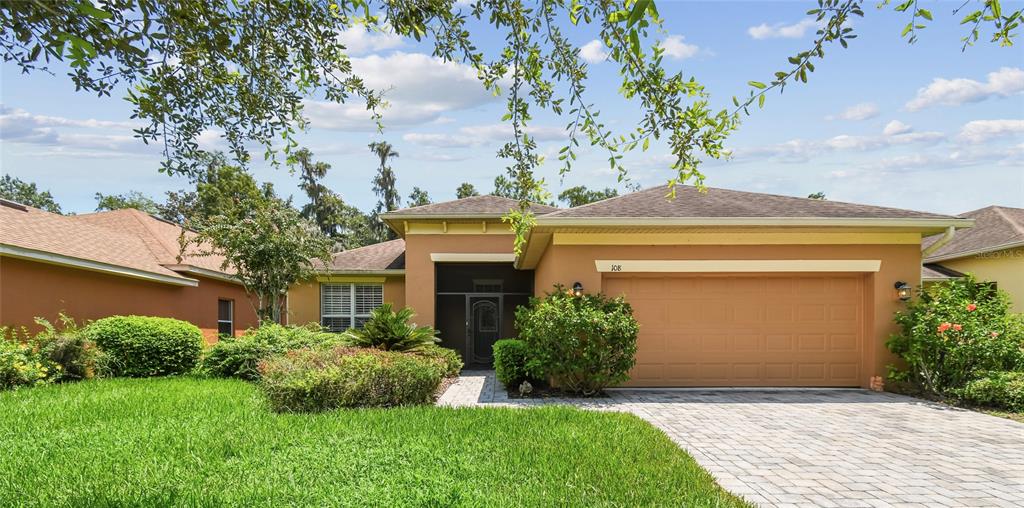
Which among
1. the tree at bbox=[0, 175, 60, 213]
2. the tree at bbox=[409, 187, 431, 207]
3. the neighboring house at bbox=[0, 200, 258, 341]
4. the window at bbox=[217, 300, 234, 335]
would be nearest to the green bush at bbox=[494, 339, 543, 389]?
the neighboring house at bbox=[0, 200, 258, 341]

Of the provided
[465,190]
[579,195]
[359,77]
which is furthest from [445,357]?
[579,195]

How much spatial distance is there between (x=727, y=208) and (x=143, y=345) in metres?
11.9

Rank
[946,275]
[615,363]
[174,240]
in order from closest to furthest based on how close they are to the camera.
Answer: [615,363]
[946,275]
[174,240]

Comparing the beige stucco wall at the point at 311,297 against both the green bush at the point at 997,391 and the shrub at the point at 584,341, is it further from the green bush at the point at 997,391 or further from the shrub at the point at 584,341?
the green bush at the point at 997,391

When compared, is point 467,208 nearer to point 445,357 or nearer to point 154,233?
point 445,357

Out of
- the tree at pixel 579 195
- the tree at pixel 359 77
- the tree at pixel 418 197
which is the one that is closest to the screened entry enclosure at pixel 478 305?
the tree at pixel 359 77

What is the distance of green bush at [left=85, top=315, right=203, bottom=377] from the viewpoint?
12227mm

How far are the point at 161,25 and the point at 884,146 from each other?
12.7 metres

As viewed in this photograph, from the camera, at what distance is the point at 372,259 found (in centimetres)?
1838

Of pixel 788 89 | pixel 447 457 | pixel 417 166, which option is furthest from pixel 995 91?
pixel 447 457

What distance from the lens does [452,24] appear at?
4.75 metres

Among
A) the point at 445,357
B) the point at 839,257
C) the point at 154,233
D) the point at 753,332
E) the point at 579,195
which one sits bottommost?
the point at 445,357

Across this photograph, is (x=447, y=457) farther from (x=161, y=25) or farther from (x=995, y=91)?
(x=995, y=91)

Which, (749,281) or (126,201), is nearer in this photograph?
(749,281)
